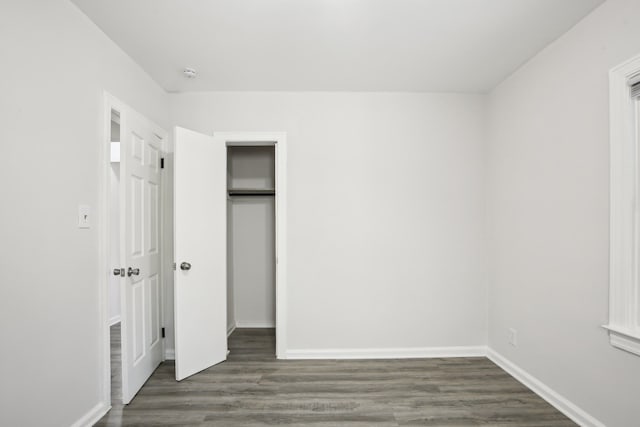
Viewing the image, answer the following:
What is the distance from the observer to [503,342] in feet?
9.52

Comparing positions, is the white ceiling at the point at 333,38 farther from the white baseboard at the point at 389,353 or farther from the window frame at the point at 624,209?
the white baseboard at the point at 389,353

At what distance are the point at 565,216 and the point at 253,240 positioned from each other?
10.4 feet

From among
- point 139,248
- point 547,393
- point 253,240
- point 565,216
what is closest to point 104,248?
point 139,248

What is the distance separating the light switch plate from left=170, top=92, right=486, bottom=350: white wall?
4.69 feet

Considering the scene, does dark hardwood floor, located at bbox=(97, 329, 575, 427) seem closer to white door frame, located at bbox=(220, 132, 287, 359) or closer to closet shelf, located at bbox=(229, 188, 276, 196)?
white door frame, located at bbox=(220, 132, 287, 359)

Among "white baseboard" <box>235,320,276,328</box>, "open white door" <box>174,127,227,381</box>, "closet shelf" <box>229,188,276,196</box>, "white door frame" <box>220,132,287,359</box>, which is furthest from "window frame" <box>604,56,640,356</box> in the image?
"white baseboard" <box>235,320,276,328</box>

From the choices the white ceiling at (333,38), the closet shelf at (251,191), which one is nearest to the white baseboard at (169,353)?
the closet shelf at (251,191)

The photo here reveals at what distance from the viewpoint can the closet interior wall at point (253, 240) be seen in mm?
Result: 4062

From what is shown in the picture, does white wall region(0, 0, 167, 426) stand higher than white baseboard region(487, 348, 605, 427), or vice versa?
white wall region(0, 0, 167, 426)

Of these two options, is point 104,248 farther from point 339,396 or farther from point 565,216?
point 565,216

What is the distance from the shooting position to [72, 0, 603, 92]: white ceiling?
1911mm

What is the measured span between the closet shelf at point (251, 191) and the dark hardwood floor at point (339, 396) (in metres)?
1.81

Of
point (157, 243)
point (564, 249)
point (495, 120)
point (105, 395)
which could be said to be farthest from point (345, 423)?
point (495, 120)

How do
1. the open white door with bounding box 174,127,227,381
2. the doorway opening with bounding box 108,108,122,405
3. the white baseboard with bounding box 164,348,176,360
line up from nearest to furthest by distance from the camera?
1. the doorway opening with bounding box 108,108,122,405
2. the open white door with bounding box 174,127,227,381
3. the white baseboard with bounding box 164,348,176,360
